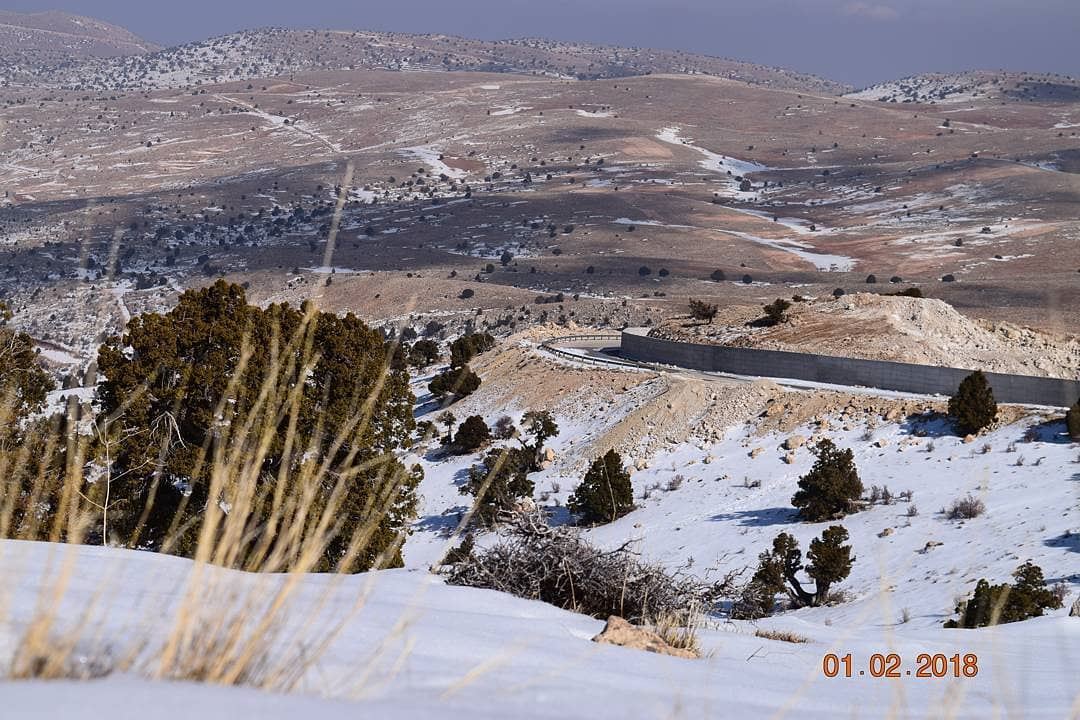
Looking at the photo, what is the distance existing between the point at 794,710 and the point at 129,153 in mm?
176638

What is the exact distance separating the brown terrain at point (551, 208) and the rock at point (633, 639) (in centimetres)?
3294

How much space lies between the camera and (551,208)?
11700 cm

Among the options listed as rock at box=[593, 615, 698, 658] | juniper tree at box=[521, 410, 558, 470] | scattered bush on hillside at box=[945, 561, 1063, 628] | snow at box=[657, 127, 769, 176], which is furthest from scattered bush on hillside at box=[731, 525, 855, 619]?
snow at box=[657, 127, 769, 176]

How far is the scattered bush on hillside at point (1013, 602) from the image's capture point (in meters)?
12.7

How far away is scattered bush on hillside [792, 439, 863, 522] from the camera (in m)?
24.8

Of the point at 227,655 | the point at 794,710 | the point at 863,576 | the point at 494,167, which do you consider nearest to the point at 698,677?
the point at 794,710

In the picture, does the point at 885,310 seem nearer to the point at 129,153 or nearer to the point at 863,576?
the point at 863,576

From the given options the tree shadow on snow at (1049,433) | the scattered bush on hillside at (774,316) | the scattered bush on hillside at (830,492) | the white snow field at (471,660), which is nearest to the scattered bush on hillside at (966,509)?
the scattered bush on hillside at (830,492)

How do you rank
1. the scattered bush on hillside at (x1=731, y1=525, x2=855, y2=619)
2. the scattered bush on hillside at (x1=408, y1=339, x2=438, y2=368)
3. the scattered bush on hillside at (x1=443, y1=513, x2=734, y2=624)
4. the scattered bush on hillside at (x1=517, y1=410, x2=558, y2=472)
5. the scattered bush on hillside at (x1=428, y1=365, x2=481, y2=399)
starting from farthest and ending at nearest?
the scattered bush on hillside at (x1=408, y1=339, x2=438, y2=368) < the scattered bush on hillside at (x1=428, y1=365, x2=481, y2=399) < the scattered bush on hillside at (x1=517, y1=410, x2=558, y2=472) < the scattered bush on hillside at (x1=731, y1=525, x2=855, y2=619) < the scattered bush on hillside at (x1=443, y1=513, x2=734, y2=624)

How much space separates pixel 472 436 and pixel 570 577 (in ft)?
91.8

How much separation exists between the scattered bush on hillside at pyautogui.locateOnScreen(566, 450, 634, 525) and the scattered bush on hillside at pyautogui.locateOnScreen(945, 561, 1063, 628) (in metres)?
12.1

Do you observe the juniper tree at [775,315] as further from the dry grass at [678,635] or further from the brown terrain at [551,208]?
the dry grass at [678,635]

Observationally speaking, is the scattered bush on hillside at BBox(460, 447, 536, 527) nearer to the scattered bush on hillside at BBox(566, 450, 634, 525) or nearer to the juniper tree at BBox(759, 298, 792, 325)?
the scattered bush on hillside at BBox(566, 450, 634, 525)

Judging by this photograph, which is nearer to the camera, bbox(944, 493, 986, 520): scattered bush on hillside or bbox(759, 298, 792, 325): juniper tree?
bbox(944, 493, 986, 520): scattered bush on hillside
